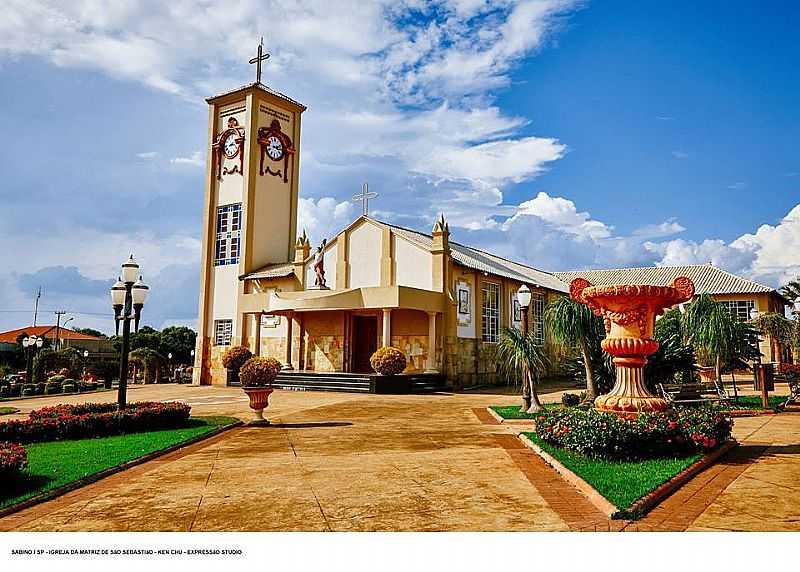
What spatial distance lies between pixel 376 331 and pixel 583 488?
736 inches

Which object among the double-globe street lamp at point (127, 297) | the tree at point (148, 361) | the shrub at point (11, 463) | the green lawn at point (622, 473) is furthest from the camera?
the tree at point (148, 361)

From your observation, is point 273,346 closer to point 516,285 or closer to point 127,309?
point 516,285

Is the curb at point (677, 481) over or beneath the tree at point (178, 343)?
beneath

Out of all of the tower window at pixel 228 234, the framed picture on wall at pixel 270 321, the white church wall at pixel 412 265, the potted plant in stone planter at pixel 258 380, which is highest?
the tower window at pixel 228 234

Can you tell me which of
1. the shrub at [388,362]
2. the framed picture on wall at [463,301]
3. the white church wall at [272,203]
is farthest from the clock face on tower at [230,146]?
the shrub at [388,362]

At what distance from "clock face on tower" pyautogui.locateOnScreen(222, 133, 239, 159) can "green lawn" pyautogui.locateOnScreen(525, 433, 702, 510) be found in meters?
23.5

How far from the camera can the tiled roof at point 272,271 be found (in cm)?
2572

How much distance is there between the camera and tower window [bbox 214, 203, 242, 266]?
27.8 m

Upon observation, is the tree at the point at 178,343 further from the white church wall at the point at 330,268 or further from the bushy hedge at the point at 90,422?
the bushy hedge at the point at 90,422

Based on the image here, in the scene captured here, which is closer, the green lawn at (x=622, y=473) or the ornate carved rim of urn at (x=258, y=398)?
the green lawn at (x=622, y=473)

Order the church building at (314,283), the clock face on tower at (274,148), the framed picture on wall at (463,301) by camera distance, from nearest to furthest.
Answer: the church building at (314,283), the framed picture on wall at (463,301), the clock face on tower at (274,148)

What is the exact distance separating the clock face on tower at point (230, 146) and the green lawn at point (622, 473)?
2354 cm

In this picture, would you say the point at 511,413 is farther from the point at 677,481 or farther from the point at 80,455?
the point at 80,455
